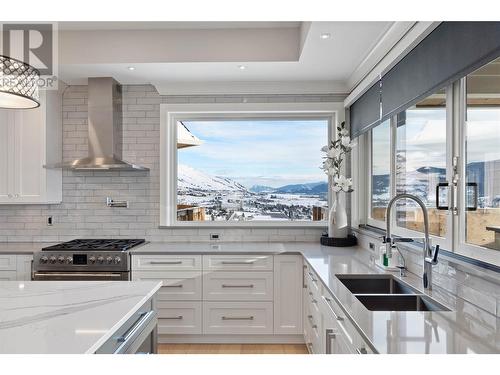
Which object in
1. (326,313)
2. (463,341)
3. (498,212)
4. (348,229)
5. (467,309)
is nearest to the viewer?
Answer: (463,341)

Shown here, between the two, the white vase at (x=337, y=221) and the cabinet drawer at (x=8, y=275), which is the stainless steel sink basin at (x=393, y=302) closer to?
the white vase at (x=337, y=221)

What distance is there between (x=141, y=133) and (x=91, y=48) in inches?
39.2

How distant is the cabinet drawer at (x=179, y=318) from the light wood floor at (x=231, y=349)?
5.0 inches

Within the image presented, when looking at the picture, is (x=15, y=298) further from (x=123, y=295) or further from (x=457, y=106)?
(x=457, y=106)

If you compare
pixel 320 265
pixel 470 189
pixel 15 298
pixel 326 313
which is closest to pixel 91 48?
pixel 15 298

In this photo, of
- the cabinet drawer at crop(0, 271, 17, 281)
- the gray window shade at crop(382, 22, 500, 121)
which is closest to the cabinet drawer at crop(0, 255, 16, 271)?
the cabinet drawer at crop(0, 271, 17, 281)

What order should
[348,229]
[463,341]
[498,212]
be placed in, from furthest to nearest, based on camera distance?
[348,229] < [498,212] < [463,341]

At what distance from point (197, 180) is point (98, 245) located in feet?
4.09

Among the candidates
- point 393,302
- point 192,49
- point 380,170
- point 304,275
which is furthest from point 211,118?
point 393,302

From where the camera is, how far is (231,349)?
3.35 m

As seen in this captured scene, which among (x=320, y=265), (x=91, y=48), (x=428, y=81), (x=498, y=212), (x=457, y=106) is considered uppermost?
(x=91, y=48)

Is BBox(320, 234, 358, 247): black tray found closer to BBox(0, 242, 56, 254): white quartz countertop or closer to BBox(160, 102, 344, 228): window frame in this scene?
BBox(160, 102, 344, 228): window frame

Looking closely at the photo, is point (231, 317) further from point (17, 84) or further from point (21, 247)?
point (17, 84)

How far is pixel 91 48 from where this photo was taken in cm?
340
